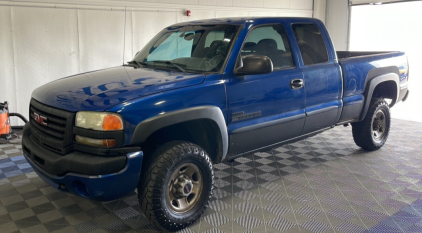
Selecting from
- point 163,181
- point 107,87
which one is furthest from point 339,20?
point 163,181

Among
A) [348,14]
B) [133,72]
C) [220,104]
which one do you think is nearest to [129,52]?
[133,72]

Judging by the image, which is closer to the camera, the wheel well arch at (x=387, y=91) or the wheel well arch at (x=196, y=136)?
the wheel well arch at (x=196, y=136)

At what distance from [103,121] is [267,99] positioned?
5.25ft

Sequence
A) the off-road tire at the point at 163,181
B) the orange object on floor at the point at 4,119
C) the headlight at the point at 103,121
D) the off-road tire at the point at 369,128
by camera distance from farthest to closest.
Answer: the orange object on floor at the point at 4,119
the off-road tire at the point at 369,128
the off-road tire at the point at 163,181
the headlight at the point at 103,121

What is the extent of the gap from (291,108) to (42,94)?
233cm

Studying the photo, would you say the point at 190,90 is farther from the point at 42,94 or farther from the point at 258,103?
the point at 42,94

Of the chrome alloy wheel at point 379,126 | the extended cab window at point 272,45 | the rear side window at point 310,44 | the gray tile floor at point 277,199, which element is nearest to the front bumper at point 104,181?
the gray tile floor at point 277,199

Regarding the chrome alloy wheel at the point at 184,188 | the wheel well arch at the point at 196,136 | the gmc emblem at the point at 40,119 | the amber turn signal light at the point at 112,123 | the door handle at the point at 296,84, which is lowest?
the chrome alloy wheel at the point at 184,188

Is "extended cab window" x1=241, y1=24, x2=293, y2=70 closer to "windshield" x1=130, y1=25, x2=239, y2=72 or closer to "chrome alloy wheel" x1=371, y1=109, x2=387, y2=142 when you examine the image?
"windshield" x1=130, y1=25, x2=239, y2=72

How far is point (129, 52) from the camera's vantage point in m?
7.74

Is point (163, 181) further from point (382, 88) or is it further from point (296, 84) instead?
point (382, 88)

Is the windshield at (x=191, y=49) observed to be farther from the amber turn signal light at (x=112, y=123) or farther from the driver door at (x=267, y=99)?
the amber turn signal light at (x=112, y=123)

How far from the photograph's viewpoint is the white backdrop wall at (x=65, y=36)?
6.35 metres

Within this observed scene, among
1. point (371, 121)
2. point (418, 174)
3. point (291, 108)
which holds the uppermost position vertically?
point (291, 108)
